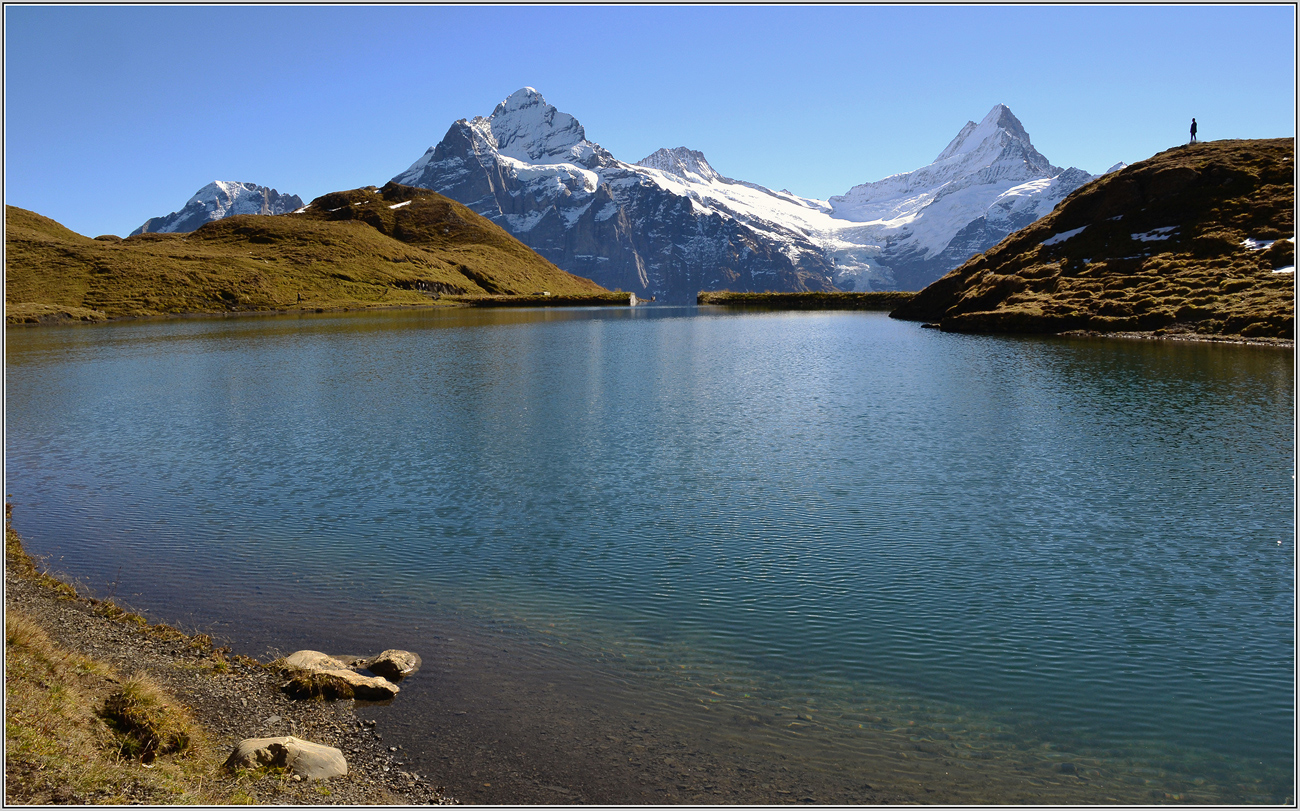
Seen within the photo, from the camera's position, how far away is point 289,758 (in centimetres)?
1212

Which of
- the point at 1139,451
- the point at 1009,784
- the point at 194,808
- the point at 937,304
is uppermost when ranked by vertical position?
the point at 937,304

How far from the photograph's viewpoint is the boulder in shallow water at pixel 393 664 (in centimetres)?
1597

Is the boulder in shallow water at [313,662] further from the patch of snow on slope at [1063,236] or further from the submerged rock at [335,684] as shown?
the patch of snow on slope at [1063,236]

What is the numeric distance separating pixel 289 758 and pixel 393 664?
157 inches

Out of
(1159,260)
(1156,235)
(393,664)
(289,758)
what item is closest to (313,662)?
(393,664)

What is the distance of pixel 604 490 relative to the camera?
30.1 metres

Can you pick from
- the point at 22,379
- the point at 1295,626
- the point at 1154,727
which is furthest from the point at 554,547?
the point at 22,379

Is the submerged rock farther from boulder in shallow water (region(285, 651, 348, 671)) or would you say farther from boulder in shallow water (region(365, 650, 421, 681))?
boulder in shallow water (region(365, 650, 421, 681))

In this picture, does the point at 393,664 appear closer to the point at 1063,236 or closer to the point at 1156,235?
the point at 1156,235

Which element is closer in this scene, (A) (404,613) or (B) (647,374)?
(A) (404,613)

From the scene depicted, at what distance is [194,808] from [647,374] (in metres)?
58.3

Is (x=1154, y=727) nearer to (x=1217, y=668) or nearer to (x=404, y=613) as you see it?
(x=1217, y=668)

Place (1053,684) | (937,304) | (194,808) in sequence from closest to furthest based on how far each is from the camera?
(194,808), (1053,684), (937,304)

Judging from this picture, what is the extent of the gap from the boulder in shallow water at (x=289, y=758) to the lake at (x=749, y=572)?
1.47 meters
